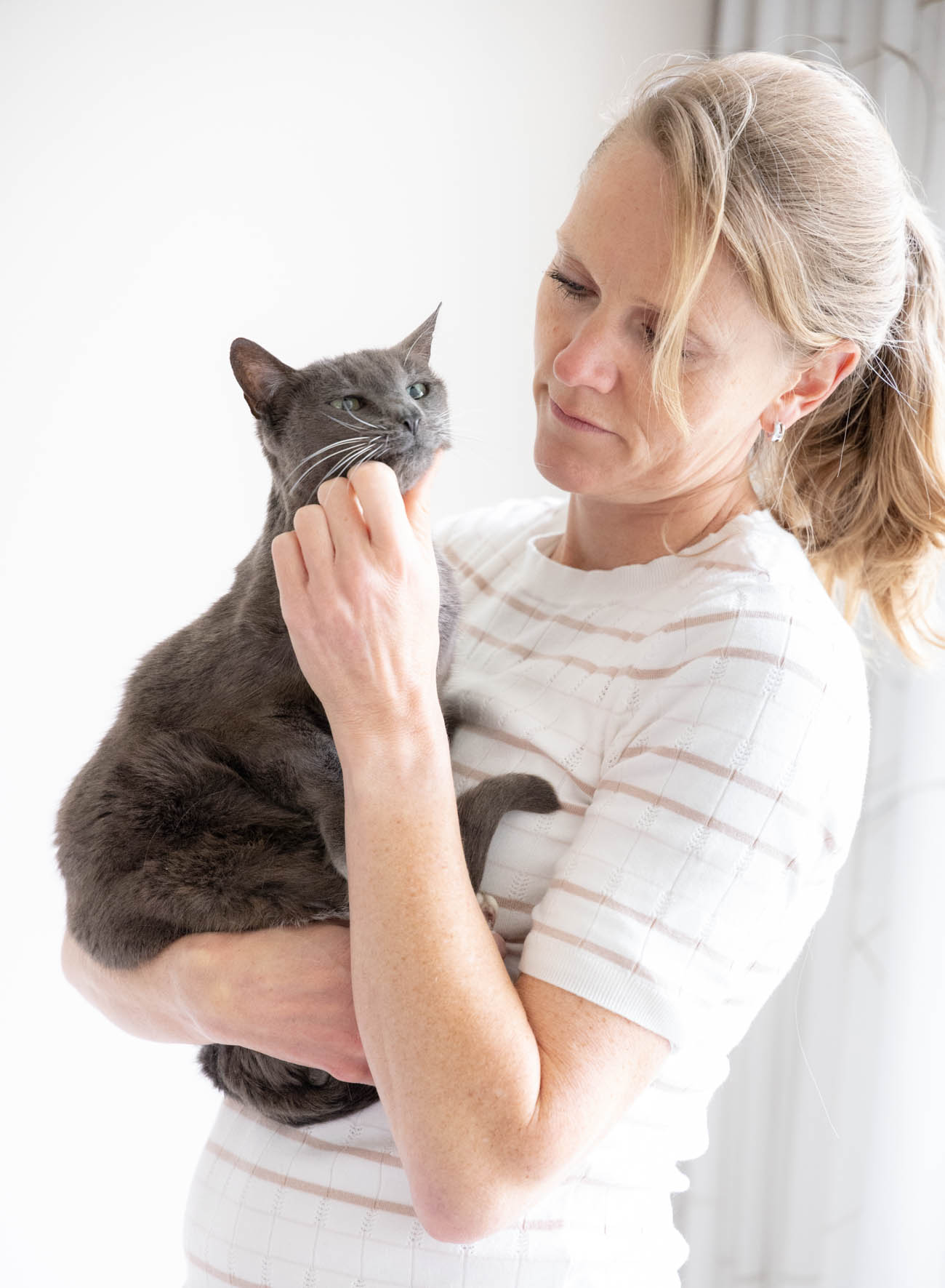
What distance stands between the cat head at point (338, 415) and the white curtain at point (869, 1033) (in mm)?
1100

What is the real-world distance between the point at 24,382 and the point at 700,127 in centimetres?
128

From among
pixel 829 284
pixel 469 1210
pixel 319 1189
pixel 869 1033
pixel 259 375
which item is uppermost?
pixel 829 284

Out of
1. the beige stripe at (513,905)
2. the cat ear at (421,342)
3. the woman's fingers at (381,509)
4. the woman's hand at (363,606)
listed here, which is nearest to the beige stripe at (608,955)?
the beige stripe at (513,905)

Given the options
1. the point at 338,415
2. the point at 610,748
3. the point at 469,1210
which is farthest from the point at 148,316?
the point at 469,1210

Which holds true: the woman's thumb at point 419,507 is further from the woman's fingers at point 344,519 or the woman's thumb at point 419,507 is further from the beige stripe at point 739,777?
the beige stripe at point 739,777

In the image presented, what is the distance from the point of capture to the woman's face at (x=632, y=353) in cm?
113

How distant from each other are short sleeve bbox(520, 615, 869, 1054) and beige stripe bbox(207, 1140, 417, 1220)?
28 centimetres

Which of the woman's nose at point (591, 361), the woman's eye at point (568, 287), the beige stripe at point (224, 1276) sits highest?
the woman's eye at point (568, 287)

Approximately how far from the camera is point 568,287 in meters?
1.23

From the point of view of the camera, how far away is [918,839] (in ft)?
7.00

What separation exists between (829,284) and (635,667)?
1.50ft

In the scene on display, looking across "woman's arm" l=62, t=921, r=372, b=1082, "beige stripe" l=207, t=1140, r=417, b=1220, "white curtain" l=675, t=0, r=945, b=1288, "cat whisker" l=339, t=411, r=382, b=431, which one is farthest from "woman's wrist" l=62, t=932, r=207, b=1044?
"white curtain" l=675, t=0, r=945, b=1288

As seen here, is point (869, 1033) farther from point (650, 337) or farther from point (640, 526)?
point (650, 337)

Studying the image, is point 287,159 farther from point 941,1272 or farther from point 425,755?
point 941,1272
